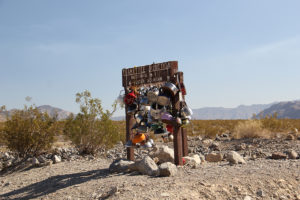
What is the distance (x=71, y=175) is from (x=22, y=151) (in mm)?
4194

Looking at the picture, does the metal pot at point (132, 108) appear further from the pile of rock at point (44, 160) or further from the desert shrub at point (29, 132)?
the desert shrub at point (29, 132)

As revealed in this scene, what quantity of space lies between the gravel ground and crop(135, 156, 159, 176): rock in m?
0.15

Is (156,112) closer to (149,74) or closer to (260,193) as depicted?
→ (149,74)

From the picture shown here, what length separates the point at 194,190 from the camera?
5473mm

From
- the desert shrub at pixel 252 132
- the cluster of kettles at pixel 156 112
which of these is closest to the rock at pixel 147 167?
the cluster of kettles at pixel 156 112

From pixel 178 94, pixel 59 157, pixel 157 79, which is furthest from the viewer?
pixel 59 157

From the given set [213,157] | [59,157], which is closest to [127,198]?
[213,157]

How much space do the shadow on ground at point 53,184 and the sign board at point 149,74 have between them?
7.78 ft

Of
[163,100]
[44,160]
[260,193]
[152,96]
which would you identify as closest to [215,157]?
[260,193]

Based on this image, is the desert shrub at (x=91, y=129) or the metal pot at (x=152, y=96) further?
the desert shrub at (x=91, y=129)

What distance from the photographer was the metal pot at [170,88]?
657 centimetres

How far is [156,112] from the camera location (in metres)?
6.34

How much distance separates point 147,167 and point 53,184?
234cm

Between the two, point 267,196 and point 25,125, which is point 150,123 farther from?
point 25,125
